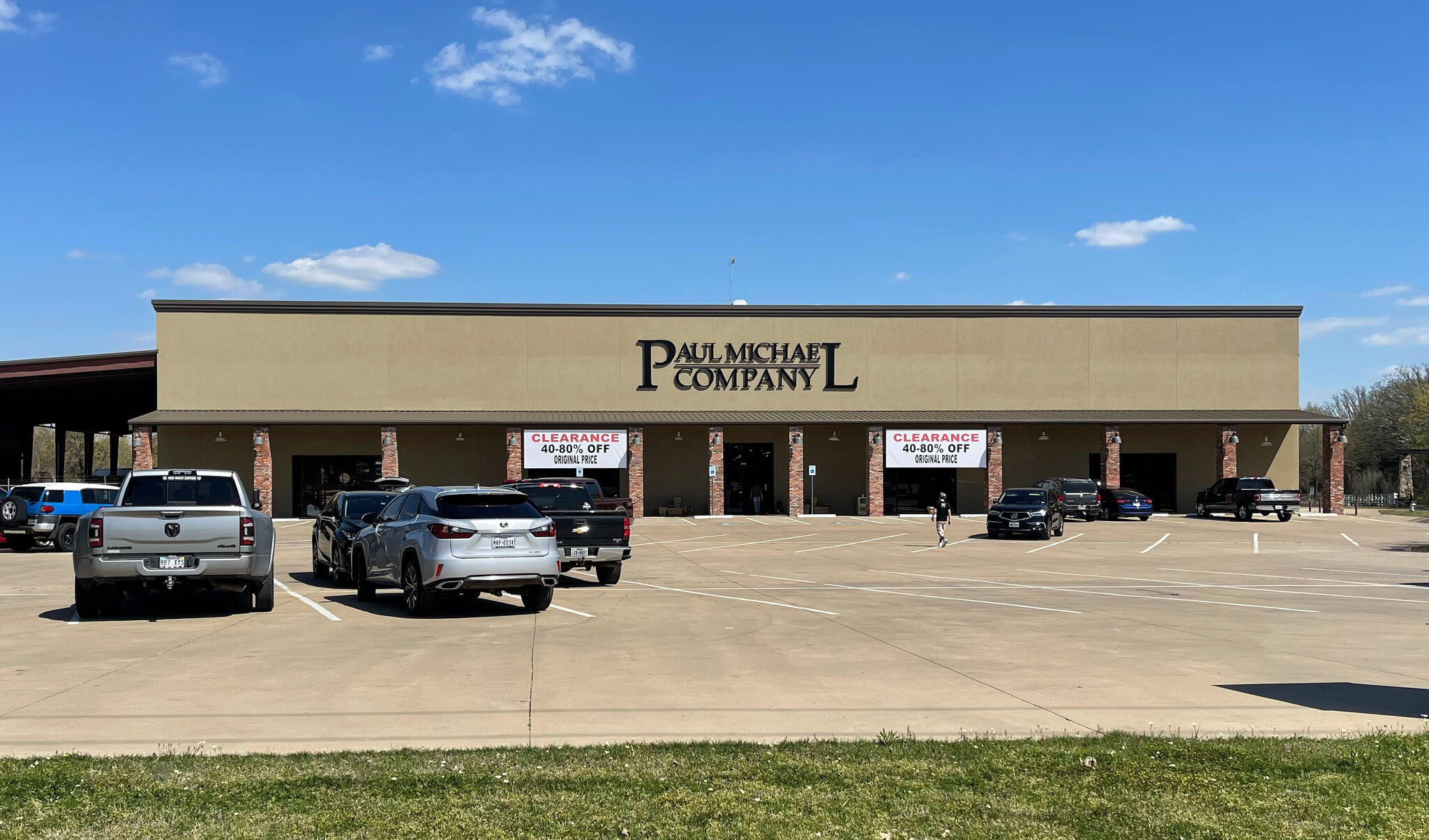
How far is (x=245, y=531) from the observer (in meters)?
14.5

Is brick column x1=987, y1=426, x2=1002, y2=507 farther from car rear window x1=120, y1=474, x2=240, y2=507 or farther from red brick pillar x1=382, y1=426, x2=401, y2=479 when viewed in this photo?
car rear window x1=120, y1=474, x2=240, y2=507

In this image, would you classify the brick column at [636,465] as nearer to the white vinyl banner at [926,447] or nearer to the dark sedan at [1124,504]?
the white vinyl banner at [926,447]

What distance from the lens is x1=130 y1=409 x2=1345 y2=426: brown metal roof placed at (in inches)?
1795

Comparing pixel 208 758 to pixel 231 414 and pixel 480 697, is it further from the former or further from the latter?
pixel 231 414

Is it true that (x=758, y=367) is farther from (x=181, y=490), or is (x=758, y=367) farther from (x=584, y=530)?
(x=181, y=490)

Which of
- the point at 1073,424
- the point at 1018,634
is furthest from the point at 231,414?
the point at 1018,634

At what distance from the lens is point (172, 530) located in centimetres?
1424

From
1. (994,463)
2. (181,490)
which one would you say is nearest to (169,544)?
(181,490)

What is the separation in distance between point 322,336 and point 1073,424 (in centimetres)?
3390

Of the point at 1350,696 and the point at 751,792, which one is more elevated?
the point at 751,792

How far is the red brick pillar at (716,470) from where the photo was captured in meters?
46.7

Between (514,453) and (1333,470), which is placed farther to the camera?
(1333,470)

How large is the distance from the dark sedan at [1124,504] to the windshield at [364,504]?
33.9 m

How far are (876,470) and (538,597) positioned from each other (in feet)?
110
